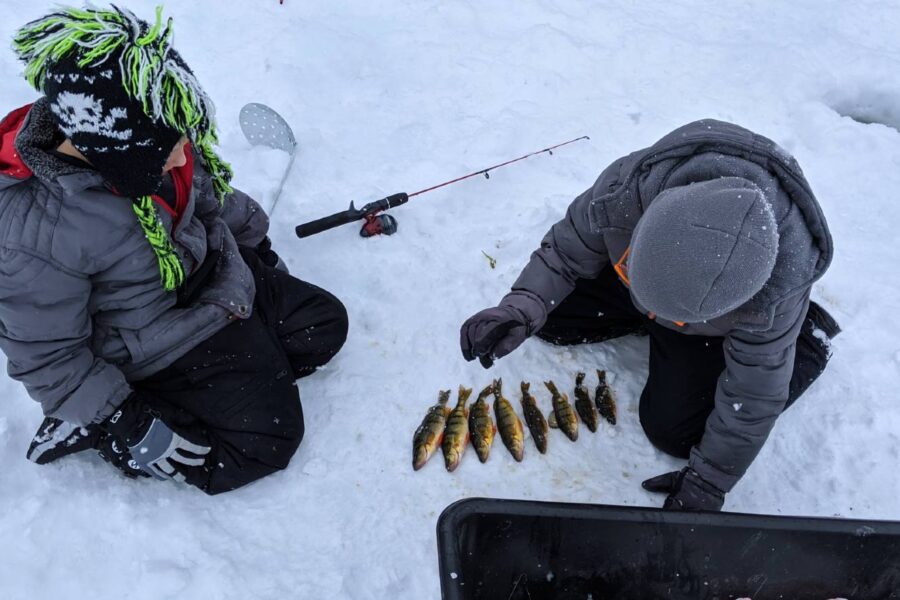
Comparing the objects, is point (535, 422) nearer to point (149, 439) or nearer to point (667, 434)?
point (667, 434)

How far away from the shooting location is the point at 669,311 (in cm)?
224

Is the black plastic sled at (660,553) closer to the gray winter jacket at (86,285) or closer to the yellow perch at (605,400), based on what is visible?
the yellow perch at (605,400)

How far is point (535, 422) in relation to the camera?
3.27 m

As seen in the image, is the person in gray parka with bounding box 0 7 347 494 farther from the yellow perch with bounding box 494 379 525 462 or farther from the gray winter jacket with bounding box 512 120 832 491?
the gray winter jacket with bounding box 512 120 832 491

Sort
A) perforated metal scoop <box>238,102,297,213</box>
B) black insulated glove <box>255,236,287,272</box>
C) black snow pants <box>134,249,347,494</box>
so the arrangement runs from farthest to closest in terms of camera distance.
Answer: perforated metal scoop <box>238,102,297,213</box> < black insulated glove <box>255,236,287,272</box> < black snow pants <box>134,249,347,494</box>

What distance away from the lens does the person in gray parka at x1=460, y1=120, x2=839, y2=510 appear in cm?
210

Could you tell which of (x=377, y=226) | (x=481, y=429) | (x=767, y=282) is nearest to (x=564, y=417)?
(x=481, y=429)

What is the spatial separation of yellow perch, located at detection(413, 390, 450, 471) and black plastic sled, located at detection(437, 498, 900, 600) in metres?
0.83

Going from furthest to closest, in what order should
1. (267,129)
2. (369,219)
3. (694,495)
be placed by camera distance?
(267,129) → (369,219) → (694,495)

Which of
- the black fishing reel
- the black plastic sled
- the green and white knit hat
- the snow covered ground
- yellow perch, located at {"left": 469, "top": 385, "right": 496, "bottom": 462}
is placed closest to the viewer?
the green and white knit hat

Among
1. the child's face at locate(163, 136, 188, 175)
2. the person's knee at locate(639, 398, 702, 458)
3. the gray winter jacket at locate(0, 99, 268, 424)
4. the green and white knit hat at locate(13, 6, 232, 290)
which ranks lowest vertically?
the person's knee at locate(639, 398, 702, 458)

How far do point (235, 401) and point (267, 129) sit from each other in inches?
81.2

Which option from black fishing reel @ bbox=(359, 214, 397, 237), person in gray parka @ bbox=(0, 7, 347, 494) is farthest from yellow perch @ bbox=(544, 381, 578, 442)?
black fishing reel @ bbox=(359, 214, 397, 237)

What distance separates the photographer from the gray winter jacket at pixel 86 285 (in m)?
2.28
